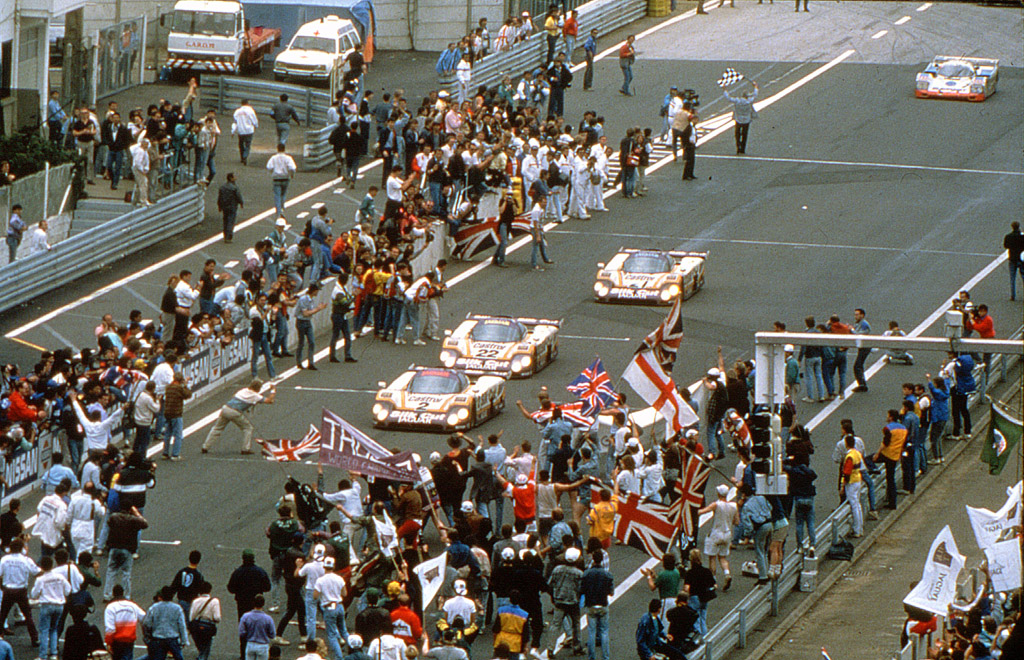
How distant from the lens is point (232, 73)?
55.2 metres

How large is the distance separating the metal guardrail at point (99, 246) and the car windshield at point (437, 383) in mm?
9835

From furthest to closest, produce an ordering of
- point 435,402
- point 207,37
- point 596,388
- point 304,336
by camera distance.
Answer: point 207,37 < point 304,336 < point 435,402 < point 596,388

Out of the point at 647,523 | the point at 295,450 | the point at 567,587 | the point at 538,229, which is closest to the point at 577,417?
the point at 647,523

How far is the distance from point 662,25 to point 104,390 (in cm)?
4003

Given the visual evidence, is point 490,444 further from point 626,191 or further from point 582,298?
point 626,191

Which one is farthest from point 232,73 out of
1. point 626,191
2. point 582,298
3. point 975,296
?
point 975,296

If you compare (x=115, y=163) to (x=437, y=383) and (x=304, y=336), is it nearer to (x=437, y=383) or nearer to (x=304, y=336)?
(x=304, y=336)

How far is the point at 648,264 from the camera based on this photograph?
132 ft

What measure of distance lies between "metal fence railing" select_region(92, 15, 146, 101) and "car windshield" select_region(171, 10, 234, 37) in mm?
1277

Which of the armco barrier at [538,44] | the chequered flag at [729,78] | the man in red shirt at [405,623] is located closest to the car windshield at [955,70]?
the chequered flag at [729,78]

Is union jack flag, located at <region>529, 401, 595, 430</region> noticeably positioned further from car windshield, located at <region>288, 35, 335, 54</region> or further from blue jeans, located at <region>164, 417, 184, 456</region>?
car windshield, located at <region>288, 35, 335, 54</region>

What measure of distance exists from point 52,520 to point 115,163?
65.0 ft

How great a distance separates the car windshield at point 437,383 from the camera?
32562 millimetres

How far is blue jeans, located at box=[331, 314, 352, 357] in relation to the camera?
35.3 m
